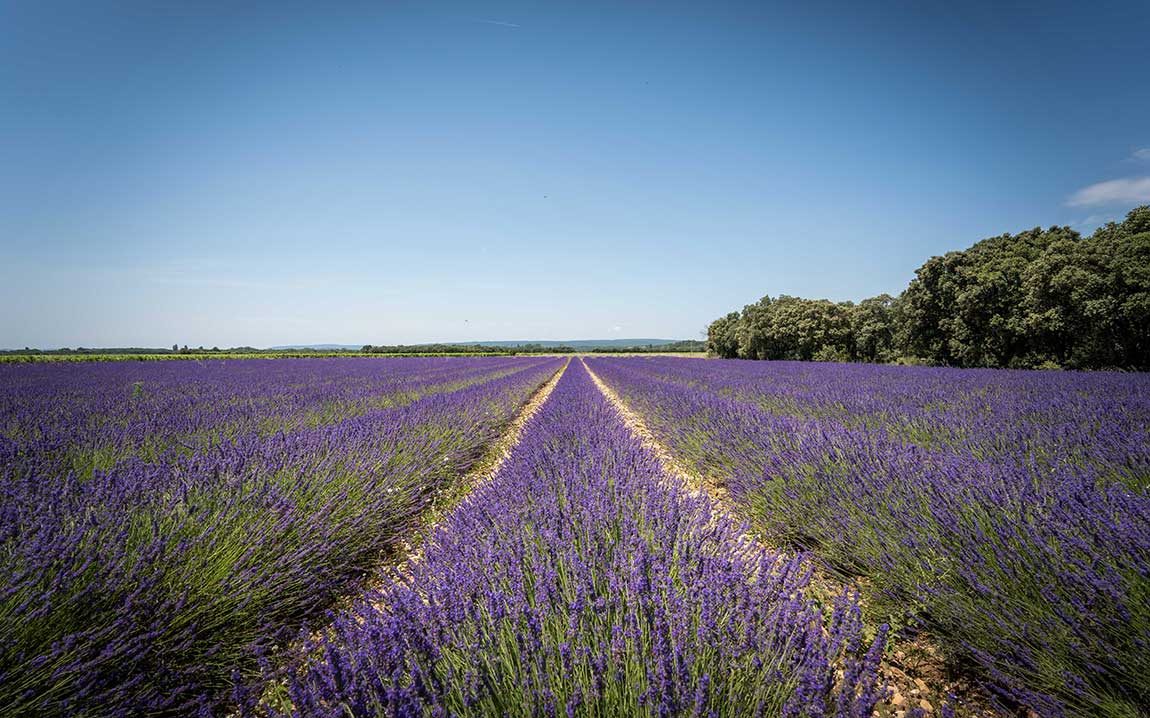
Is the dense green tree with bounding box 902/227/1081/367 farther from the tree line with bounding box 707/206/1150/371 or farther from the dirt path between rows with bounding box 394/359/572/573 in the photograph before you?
the dirt path between rows with bounding box 394/359/572/573

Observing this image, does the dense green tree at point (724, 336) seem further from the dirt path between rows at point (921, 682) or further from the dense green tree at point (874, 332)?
the dirt path between rows at point (921, 682)

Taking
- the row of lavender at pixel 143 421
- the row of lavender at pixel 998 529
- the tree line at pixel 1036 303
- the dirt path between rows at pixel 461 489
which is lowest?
the dirt path between rows at pixel 461 489

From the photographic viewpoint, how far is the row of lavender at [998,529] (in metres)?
1.25

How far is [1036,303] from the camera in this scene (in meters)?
15.2

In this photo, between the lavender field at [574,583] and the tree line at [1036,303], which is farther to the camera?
the tree line at [1036,303]

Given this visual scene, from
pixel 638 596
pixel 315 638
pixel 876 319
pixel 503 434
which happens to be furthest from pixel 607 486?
pixel 876 319

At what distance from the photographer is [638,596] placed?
1.31 metres

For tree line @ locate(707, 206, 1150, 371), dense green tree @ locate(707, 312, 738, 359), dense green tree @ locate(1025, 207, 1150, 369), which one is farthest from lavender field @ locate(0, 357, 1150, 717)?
dense green tree @ locate(707, 312, 738, 359)

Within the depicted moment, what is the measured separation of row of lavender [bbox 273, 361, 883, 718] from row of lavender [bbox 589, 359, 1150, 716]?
0.61 meters

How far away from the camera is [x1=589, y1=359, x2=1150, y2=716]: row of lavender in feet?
4.12

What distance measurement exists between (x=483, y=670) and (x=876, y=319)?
34579 millimetres

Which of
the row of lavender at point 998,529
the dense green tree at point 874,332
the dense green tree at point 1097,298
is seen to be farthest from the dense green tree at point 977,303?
the row of lavender at point 998,529

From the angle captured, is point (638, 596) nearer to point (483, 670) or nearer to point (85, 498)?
point (483, 670)

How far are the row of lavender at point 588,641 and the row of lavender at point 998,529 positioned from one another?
23.9 inches
